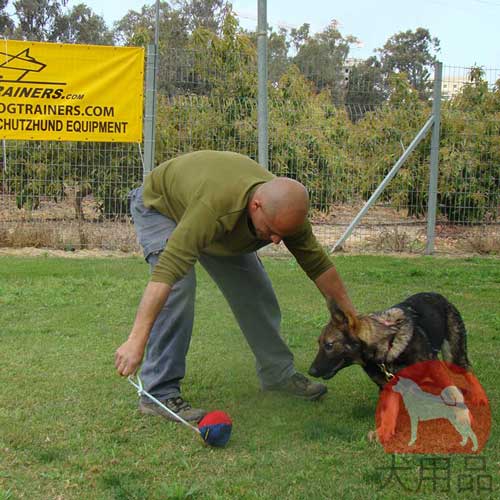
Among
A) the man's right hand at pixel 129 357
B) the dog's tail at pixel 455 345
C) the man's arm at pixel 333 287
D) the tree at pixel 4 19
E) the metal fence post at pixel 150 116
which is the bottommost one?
the dog's tail at pixel 455 345

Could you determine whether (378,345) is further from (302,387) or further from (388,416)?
(302,387)

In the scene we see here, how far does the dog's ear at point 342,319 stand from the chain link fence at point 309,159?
656 cm

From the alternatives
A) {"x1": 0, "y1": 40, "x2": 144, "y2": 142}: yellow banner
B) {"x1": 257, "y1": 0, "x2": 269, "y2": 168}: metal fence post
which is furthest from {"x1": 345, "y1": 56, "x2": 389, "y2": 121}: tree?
{"x1": 0, "y1": 40, "x2": 144, "y2": 142}: yellow banner

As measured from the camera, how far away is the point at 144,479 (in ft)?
11.5

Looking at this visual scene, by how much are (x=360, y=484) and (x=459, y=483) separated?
1.59ft

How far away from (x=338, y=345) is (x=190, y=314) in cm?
92

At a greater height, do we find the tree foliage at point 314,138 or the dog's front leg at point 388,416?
the tree foliage at point 314,138

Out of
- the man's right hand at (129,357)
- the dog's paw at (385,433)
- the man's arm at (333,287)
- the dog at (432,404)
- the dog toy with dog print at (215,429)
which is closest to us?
the man's right hand at (129,357)

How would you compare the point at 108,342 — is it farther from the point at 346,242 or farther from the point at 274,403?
the point at 346,242

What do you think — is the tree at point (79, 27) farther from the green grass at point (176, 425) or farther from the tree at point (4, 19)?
the green grass at point (176, 425)

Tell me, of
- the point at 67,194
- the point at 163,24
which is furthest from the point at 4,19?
the point at 67,194

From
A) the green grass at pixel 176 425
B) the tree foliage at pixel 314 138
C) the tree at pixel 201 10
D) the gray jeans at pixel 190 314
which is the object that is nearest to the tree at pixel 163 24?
the tree at pixel 201 10

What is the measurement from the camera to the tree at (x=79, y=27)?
44812 millimetres

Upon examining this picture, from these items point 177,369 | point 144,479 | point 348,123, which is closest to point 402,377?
point 177,369
